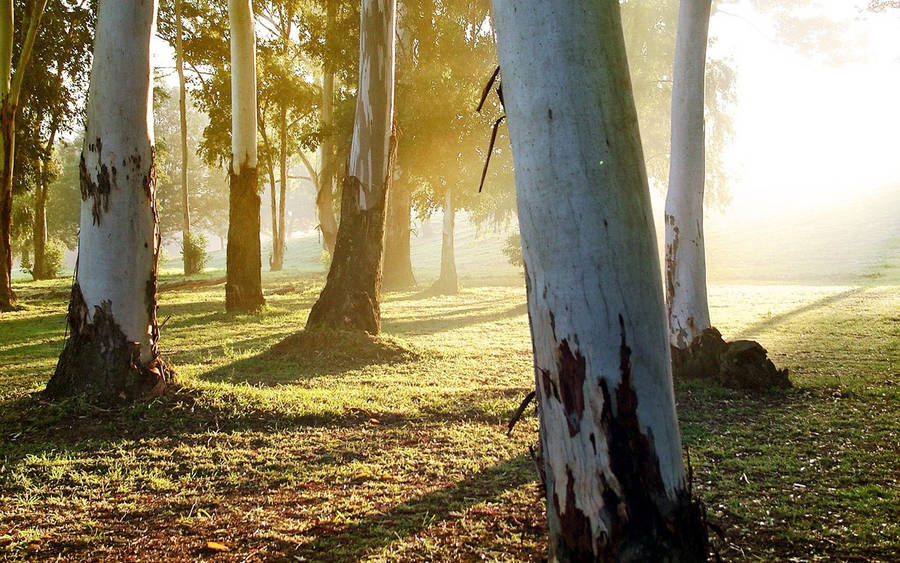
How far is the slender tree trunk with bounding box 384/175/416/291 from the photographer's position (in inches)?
787

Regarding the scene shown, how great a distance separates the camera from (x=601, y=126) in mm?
2170

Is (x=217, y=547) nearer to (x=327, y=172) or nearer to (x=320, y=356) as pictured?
(x=320, y=356)

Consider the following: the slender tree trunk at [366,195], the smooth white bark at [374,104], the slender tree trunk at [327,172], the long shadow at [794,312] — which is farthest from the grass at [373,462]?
the slender tree trunk at [327,172]

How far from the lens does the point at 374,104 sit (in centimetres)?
916

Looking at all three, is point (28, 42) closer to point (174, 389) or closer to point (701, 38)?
point (174, 389)

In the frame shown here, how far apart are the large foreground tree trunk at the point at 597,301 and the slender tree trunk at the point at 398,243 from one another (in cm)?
1766

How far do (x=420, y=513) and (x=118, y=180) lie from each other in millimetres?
3764

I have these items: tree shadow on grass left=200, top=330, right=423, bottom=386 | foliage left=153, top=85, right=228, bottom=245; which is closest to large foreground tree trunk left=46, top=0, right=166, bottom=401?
tree shadow on grass left=200, top=330, right=423, bottom=386

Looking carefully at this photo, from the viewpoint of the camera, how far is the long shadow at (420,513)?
308cm

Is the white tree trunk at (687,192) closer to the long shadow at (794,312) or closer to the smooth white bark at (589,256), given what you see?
the long shadow at (794,312)

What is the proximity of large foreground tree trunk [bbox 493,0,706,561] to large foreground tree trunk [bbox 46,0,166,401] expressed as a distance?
423cm

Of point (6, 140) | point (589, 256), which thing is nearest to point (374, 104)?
point (589, 256)

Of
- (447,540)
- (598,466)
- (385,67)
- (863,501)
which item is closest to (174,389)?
(447,540)

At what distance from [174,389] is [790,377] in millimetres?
6216
